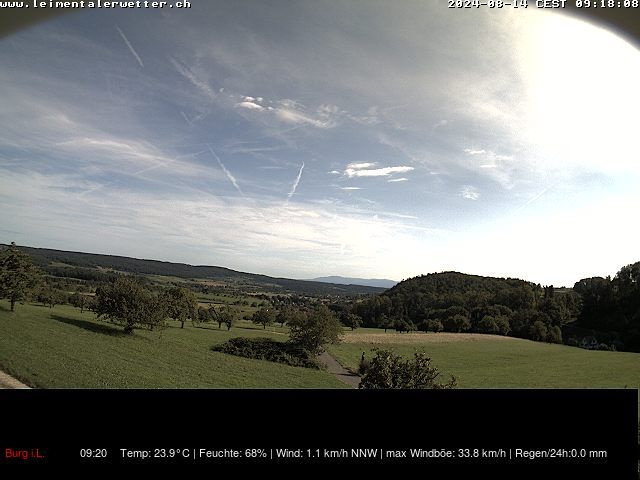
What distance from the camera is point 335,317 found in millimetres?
14234

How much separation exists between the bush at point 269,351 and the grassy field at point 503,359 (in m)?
1.38

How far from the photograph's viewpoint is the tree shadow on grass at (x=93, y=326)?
34.1 feet

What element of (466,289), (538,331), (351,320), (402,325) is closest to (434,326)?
(402,325)

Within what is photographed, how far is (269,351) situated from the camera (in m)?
11.2

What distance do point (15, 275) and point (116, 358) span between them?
445 centimetres

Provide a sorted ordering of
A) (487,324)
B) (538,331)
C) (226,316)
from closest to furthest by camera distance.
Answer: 1. (226,316)
2. (487,324)
3. (538,331)

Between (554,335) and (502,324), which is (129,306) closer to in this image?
(502,324)

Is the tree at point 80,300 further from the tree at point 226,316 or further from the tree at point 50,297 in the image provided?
the tree at point 226,316

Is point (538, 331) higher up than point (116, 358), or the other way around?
point (116, 358)

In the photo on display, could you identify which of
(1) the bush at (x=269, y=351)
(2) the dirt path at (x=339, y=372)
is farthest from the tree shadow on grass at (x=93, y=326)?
(2) the dirt path at (x=339, y=372)
